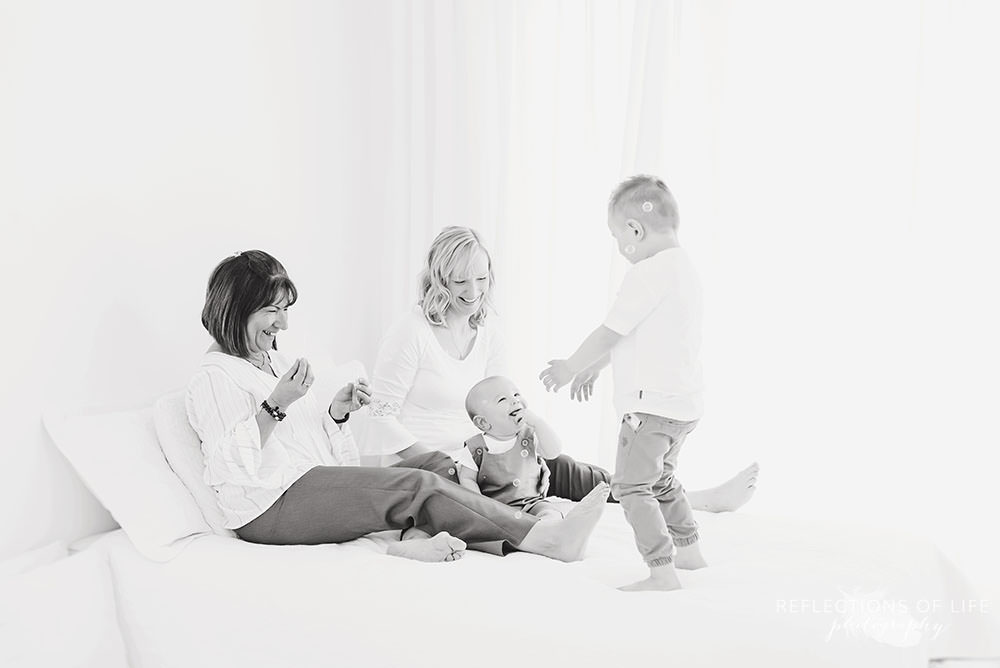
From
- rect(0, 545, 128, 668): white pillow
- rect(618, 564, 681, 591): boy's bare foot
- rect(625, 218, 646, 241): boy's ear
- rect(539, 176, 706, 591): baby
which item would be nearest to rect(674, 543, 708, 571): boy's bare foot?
rect(539, 176, 706, 591): baby

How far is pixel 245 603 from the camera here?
1807mm

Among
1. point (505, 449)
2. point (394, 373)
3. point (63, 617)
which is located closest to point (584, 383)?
point (505, 449)

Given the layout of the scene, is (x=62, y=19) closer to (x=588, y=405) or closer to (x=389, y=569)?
(x=389, y=569)

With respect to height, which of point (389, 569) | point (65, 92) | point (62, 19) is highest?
point (62, 19)

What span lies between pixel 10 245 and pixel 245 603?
0.89 m

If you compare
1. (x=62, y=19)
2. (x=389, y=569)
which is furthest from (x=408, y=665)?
(x=62, y=19)

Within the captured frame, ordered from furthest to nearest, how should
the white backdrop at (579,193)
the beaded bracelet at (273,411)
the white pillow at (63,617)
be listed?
the white backdrop at (579,193) → the beaded bracelet at (273,411) → the white pillow at (63,617)

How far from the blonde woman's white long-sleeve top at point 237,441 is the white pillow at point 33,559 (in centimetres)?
34

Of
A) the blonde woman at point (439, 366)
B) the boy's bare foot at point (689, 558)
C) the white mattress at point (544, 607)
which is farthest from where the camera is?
the blonde woman at point (439, 366)

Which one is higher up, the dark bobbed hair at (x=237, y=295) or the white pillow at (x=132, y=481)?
the dark bobbed hair at (x=237, y=295)

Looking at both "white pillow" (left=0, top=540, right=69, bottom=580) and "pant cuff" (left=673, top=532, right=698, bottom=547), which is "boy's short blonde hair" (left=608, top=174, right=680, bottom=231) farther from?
"white pillow" (left=0, top=540, right=69, bottom=580)

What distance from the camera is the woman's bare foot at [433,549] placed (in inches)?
75.7

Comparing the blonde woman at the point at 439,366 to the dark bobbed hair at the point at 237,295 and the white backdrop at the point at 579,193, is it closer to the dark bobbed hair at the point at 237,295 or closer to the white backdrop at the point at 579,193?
the white backdrop at the point at 579,193

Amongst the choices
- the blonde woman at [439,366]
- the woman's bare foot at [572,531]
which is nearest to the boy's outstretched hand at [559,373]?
the woman's bare foot at [572,531]
